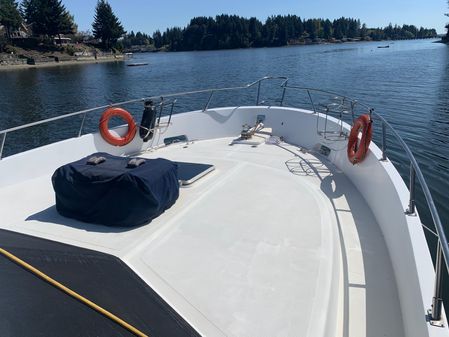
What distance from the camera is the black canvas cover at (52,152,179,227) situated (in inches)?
142

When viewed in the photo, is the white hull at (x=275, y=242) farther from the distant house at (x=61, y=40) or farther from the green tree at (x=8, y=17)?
the distant house at (x=61, y=40)

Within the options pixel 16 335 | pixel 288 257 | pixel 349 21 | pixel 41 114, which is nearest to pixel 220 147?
pixel 288 257

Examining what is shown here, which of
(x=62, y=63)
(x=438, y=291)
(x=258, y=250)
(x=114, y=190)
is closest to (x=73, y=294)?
A: (x=114, y=190)

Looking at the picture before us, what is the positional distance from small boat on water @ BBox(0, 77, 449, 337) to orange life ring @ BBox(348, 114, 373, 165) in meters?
0.02

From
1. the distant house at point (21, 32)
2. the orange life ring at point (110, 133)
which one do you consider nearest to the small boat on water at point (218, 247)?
the orange life ring at point (110, 133)

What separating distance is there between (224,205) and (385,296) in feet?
6.61

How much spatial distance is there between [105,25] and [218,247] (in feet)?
298

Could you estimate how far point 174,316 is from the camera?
2504 mm

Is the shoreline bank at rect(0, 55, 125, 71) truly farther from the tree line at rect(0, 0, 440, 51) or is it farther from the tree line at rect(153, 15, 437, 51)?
the tree line at rect(153, 15, 437, 51)

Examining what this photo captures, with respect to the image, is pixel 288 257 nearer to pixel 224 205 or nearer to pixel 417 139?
pixel 224 205

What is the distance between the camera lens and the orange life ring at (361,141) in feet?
14.7

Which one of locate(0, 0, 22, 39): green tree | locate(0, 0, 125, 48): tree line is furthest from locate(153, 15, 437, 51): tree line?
locate(0, 0, 22, 39): green tree

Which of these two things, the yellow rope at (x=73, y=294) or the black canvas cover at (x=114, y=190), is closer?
the yellow rope at (x=73, y=294)

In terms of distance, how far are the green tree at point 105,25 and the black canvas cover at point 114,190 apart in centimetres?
8897
